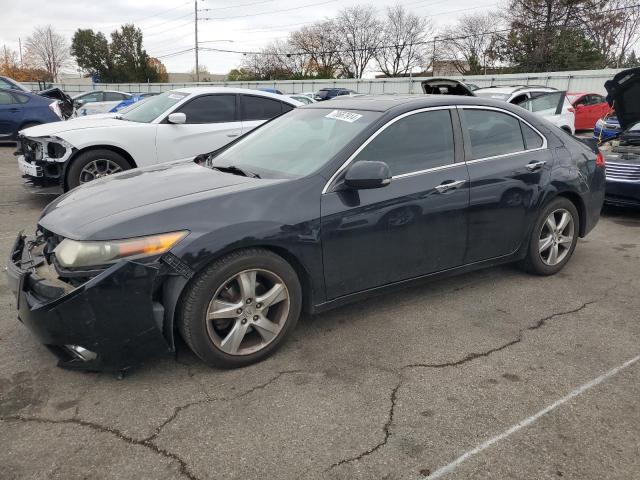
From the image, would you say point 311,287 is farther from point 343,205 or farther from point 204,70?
point 204,70

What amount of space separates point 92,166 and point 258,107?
→ 2436mm

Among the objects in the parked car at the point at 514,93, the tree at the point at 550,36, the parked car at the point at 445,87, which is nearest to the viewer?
the parked car at the point at 445,87

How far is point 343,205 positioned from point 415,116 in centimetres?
98

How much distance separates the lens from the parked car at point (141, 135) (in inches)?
250

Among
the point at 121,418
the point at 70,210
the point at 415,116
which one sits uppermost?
the point at 415,116

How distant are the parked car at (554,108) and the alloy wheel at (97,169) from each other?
27.2ft

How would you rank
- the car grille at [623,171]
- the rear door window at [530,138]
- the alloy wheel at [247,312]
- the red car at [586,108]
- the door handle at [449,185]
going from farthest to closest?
the red car at [586,108] < the car grille at [623,171] < the rear door window at [530,138] < the door handle at [449,185] < the alloy wheel at [247,312]

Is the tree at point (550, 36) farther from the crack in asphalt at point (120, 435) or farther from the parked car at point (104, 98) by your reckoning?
the crack in asphalt at point (120, 435)

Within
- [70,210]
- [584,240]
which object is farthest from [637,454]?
[584,240]

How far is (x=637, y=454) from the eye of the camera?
2.29m

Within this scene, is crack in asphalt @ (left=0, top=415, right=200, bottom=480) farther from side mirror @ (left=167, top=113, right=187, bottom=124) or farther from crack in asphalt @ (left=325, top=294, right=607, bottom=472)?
side mirror @ (left=167, top=113, right=187, bottom=124)

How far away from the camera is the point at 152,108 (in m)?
7.29

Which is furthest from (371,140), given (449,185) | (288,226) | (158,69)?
(158,69)

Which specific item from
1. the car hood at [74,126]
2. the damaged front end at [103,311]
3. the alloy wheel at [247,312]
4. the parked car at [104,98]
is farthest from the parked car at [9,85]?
the alloy wheel at [247,312]
